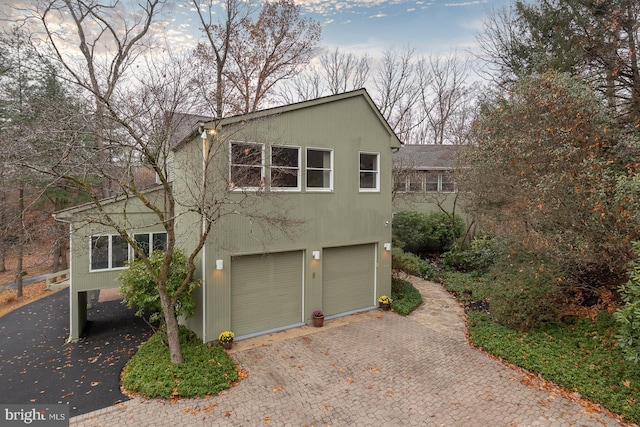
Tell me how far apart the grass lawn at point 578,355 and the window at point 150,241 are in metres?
10.7

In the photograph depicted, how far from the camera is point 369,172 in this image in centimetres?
1134

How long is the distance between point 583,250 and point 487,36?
40.7 ft

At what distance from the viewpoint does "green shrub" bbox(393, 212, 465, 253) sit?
712 inches

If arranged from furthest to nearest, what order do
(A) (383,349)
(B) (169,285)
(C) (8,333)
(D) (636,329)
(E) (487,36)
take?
1. (E) (487,36)
2. (C) (8,333)
3. (A) (383,349)
4. (B) (169,285)
5. (D) (636,329)

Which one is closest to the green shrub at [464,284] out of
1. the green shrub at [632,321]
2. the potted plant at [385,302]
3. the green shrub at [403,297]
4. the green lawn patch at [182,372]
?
the green shrub at [403,297]

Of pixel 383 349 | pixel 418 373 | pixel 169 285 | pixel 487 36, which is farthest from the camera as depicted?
pixel 487 36

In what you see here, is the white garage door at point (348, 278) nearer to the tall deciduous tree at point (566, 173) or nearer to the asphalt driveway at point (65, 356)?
the tall deciduous tree at point (566, 173)

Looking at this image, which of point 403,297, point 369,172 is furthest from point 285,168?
point 403,297

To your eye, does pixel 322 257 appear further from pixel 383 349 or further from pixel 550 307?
pixel 550 307

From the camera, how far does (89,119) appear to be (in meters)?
6.71

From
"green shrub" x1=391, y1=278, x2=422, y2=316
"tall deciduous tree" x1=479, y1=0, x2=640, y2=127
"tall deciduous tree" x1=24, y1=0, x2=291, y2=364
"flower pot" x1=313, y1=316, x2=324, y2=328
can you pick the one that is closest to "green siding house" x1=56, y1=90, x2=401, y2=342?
"tall deciduous tree" x1=24, y1=0, x2=291, y2=364

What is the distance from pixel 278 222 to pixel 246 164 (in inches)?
74.8

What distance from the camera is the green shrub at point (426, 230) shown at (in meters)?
18.1

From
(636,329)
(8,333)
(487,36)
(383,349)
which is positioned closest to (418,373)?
(383,349)
